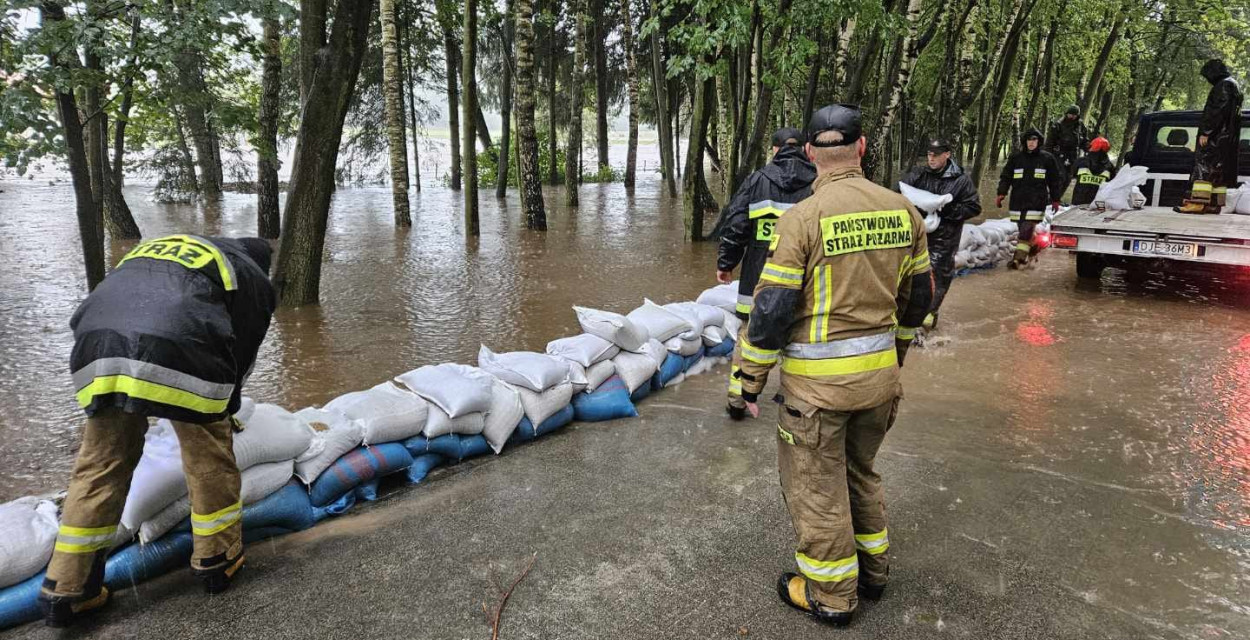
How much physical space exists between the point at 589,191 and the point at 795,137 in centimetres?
1659

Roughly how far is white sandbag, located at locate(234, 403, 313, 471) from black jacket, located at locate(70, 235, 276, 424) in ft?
1.05

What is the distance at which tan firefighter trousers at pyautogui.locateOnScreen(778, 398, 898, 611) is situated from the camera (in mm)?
2414

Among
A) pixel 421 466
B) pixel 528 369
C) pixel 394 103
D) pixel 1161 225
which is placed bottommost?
pixel 421 466

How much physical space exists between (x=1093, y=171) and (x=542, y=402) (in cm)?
1029

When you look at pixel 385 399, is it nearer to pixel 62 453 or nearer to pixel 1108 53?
pixel 62 453

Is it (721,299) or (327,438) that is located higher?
(721,299)

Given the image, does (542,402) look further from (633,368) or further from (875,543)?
(875,543)

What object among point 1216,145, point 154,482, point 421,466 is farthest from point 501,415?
point 1216,145

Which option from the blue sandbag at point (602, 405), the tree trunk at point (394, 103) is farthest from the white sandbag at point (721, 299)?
the tree trunk at point (394, 103)

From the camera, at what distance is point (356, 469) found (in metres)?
3.25

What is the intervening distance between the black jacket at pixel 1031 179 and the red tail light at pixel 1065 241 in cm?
109

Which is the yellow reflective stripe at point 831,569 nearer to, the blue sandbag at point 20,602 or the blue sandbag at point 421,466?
the blue sandbag at point 421,466

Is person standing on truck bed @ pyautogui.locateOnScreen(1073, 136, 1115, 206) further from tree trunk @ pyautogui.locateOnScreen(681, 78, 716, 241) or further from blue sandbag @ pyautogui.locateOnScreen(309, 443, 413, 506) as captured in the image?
blue sandbag @ pyautogui.locateOnScreen(309, 443, 413, 506)

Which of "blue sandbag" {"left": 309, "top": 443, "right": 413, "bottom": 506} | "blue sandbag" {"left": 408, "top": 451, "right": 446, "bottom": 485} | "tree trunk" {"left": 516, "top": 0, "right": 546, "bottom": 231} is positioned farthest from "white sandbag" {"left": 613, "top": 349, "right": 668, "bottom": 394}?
"tree trunk" {"left": 516, "top": 0, "right": 546, "bottom": 231}
